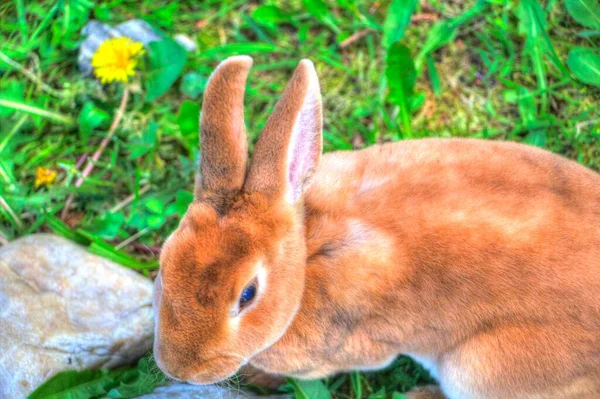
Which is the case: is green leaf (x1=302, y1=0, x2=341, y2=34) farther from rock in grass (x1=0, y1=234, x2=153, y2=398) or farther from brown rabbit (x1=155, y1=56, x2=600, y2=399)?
rock in grass (x1=0, y1=234, x2=153, y2=398)

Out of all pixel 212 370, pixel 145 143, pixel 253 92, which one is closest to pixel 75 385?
pixel 212 370

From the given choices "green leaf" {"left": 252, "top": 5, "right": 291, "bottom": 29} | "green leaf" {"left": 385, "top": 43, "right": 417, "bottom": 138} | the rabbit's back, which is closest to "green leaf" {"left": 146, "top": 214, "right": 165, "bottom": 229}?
the rabbit's back

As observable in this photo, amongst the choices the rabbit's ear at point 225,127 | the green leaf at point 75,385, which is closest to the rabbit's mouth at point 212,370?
the rabbit's ear at point 225,127

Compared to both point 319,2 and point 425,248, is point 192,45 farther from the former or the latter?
point 425,248

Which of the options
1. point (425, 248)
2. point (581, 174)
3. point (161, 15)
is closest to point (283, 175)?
point (425, 248)

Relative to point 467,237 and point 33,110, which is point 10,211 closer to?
point 33,110

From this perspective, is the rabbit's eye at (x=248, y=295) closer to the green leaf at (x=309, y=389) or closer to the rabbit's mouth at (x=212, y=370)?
the rabbit's mouth at (x=212, y=370)
